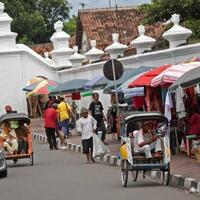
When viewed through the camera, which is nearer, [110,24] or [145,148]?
[145,148]

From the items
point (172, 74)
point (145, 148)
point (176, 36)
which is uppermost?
point (176, 36)

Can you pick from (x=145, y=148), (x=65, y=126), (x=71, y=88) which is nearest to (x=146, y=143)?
(x=145, y=148)

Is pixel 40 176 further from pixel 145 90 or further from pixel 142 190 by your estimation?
pixel 145 90

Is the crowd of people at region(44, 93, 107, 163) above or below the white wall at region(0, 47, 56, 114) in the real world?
below

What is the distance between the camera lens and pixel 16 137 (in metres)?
20.8

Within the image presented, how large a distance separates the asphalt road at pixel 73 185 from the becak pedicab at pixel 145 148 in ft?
1.31

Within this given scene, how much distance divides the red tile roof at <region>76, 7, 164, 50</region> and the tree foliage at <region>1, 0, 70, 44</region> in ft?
28.4

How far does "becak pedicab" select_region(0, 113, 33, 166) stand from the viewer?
2042 centimetres

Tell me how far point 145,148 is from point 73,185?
5.95ft

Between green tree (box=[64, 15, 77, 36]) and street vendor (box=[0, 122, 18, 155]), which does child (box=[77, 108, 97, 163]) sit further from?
green tree (box=[64, 15, 77, 36])

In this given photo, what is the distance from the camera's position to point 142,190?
13.9 metres

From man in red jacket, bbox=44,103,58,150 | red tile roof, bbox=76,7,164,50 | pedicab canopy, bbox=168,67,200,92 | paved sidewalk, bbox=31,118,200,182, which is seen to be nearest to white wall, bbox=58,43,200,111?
paved sidewalk, bbox=31,118,200,182

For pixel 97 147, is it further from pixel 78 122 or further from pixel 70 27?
pixel 70 27

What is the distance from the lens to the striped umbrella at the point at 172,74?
18.6 m
